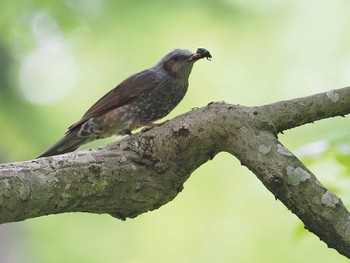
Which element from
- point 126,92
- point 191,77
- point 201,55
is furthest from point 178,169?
point 191,77

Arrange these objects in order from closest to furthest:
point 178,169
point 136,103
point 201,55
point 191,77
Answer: point 178,169 → point 201,55 → point 136,103 → point 191,77

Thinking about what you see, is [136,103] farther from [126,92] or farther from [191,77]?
[191,77]

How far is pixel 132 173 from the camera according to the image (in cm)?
269

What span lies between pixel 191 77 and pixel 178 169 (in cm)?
408

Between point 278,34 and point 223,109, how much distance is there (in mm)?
4685

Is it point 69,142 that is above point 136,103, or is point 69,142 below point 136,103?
below

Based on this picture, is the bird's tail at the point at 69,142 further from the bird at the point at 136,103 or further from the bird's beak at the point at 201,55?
the bird's beak at the point at 201,55

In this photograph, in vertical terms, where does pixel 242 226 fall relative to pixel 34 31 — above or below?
below

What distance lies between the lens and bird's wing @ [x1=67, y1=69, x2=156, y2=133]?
3611mm

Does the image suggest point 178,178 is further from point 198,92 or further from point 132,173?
point 198,92

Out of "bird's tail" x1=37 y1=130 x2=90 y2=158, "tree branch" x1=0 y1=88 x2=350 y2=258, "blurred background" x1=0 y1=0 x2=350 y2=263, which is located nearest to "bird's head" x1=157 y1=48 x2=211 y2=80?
"bird's tail" x1=37 y1=130 x2=90 y2=158

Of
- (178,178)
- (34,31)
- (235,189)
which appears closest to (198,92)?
(235,189)

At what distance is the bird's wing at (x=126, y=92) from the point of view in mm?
3611

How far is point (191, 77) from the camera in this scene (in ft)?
22.2
